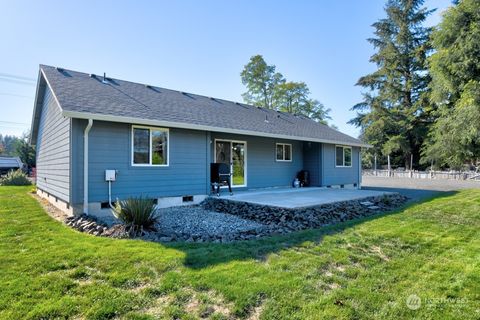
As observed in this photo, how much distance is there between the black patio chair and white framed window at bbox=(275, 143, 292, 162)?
280 cm

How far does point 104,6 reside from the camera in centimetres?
1052

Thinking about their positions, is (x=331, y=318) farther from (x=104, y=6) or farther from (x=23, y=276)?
(x=104, y=6)

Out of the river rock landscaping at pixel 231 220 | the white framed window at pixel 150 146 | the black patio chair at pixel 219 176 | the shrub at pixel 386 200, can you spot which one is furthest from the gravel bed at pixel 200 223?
the shrub at pixel 386 200

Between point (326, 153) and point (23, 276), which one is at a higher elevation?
point (326, 153)

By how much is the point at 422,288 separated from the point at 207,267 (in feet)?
7.65

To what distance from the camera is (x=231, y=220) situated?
21.7ft

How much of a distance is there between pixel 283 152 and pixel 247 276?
9.13 metres

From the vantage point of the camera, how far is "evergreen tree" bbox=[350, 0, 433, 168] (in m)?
28.0

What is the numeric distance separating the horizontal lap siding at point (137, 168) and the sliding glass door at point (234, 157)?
1.47 metres

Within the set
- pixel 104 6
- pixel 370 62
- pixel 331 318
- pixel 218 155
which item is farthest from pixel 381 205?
pixel 370 62

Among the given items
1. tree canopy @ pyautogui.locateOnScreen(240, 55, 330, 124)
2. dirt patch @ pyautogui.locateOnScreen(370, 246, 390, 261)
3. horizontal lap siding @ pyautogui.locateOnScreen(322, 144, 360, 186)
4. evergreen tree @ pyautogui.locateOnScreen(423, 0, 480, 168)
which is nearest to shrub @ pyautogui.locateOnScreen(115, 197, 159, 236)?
dirt patch @ pyautogui.locateOnScreen(370, 246, 390, 261)

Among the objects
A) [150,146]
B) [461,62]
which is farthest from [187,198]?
[461,62]

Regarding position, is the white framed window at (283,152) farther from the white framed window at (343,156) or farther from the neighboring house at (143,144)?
the white framed window at (343,156)

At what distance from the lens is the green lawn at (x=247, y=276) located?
2525mm
